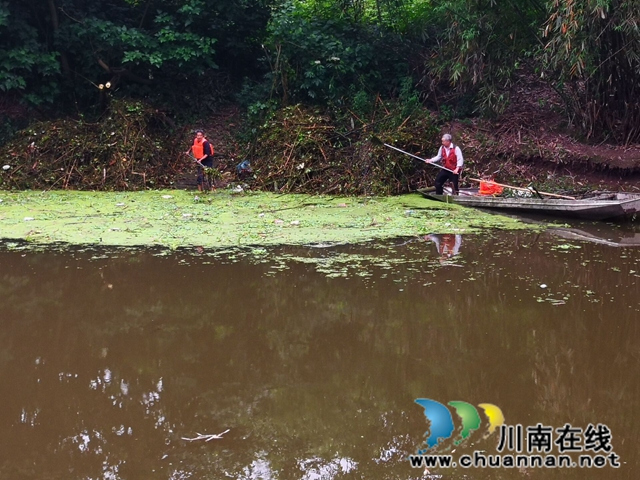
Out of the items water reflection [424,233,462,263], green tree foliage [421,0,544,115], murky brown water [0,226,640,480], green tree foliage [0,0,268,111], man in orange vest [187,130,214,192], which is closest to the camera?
murky brown water [0,226,640,480]

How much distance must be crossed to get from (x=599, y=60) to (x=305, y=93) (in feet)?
18.6

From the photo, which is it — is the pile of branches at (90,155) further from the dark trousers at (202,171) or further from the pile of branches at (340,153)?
the pile of branches at (340,153)

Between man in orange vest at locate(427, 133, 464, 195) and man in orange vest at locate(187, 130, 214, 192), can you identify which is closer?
man in orange vest at locate(427, 133, 464, 195)

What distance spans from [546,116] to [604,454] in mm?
10430

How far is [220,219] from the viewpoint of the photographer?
8.65 metres

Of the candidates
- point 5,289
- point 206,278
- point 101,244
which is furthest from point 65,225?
point 206,278

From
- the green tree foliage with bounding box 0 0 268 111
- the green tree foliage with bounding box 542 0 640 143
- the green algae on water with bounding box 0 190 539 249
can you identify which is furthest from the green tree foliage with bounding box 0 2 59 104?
the green tree foliage with bounding box 542 0 640 143

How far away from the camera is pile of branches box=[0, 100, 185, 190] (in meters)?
11.7

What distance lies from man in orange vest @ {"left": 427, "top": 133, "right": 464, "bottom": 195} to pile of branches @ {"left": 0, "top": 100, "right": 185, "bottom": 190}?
5000 mm

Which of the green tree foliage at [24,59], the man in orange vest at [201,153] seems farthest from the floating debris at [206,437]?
the green tree foliage at [24,59]

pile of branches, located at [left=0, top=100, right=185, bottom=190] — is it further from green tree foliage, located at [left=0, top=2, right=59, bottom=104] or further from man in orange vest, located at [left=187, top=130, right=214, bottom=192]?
man in orange vest, located at [left=187, top=130, right=214, bottom=192]

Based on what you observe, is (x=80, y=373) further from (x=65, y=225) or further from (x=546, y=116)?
(x=546, y=116)

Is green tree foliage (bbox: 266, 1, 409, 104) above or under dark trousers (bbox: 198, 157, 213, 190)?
above

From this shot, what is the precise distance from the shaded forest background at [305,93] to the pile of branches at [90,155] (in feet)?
0.09
